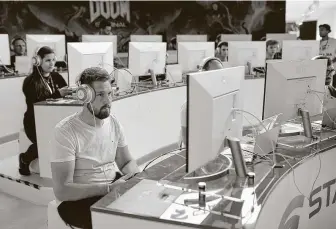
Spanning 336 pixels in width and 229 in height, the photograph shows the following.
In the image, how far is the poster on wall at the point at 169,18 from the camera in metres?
8.75

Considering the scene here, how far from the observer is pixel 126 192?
1674 millimetres

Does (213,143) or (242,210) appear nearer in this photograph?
(242,210)

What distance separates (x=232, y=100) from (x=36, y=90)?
7.24 feet

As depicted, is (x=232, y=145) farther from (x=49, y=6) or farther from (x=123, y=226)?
(x=49, y=6)

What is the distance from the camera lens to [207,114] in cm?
Result: 159

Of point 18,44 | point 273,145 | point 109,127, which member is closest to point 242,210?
point 273,145

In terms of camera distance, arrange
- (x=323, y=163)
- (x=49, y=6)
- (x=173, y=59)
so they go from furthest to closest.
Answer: (x=173, y=59) → (x=49, y=6) → (x=323, y=163)

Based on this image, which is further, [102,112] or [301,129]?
[301,129]

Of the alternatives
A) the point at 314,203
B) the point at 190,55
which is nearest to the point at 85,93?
the point at 314,203

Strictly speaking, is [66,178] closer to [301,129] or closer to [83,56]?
[301,129]

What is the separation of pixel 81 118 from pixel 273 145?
0.95 m

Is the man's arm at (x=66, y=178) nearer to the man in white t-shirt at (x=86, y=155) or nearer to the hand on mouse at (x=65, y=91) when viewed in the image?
the man in white t-shirt at (x=86, y=155)

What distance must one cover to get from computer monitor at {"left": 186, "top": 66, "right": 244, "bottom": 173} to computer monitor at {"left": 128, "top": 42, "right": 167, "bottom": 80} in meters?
2.31

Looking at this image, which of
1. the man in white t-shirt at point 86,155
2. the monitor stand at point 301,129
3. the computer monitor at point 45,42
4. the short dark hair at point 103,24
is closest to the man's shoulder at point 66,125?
the man in white t-shirt at point 86,155
